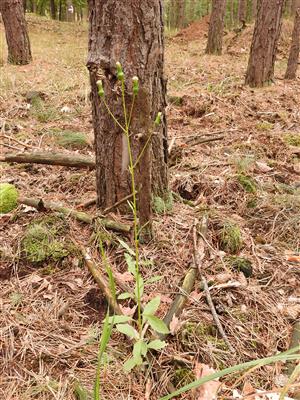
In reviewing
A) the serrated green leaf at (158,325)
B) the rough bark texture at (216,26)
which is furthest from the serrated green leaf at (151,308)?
the rough bark texture at (216,26)

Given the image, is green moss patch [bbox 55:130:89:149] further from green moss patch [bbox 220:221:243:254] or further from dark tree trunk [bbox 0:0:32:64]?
dark tree trunk [bbox 0:0:32:64]

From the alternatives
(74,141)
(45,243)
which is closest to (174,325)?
(45,243)

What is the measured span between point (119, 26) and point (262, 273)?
1.59 metres

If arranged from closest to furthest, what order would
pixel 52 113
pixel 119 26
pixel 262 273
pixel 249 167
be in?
pixel 119 26
pixel 262 273
pixel 249 167
pixel 52 113

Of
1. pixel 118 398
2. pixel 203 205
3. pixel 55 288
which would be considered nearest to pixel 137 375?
pixel 118 398

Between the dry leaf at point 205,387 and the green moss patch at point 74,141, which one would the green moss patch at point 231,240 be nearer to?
the dry leaf at point 205,387

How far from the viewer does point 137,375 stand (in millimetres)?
1501

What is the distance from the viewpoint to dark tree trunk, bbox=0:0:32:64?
6727mm

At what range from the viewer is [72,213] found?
2322 millimetres

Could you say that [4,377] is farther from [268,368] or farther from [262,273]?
[262,273]

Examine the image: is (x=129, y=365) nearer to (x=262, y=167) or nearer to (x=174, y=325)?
(x=174, y=325)

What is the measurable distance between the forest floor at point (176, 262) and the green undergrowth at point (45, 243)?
1 centimetres

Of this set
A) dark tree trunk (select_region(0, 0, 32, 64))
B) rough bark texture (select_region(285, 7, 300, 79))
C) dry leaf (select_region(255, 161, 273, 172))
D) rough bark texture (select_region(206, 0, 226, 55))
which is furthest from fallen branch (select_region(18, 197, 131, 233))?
rough bark texture (select_region(206, 0, 226, 55))

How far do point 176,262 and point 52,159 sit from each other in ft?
4.93
